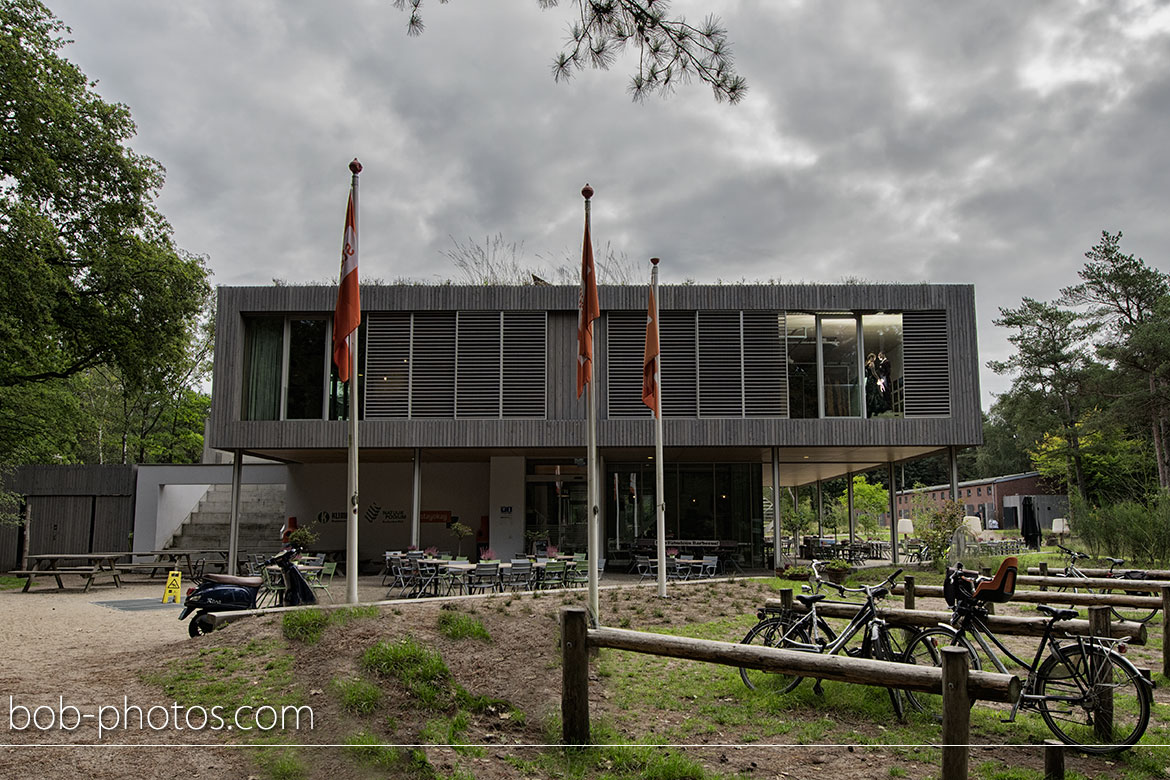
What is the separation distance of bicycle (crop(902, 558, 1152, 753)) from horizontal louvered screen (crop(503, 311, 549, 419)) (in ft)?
43.5

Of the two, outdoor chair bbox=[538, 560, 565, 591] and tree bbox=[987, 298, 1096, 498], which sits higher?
tree bbox=[987, 298, 1096, 498]

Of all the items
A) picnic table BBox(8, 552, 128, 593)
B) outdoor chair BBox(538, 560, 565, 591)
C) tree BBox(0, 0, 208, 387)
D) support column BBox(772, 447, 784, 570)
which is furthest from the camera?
support column BBox(772, 447, 784, 570)

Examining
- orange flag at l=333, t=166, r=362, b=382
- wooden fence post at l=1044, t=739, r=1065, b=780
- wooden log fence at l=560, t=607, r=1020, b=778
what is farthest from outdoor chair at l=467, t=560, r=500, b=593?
wooden fence post at l=1044, t=739, r=1065, b=780

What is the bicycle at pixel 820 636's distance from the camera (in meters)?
6.48

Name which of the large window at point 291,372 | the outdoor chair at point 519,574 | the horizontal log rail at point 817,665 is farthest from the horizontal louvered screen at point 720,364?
the horizontal log rail at point 817,665

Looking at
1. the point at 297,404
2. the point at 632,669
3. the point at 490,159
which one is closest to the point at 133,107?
the point at 297,404

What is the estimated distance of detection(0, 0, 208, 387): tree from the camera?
1633 centimetres

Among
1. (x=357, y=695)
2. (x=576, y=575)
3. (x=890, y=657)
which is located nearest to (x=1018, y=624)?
(x=890, y=657)

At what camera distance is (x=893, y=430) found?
60.5 ft

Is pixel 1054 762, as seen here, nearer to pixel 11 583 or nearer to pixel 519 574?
pixel 519 574

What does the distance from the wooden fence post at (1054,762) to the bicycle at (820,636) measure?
1.25m

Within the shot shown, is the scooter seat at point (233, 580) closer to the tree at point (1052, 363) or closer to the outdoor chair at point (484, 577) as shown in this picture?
the outdoor chair at point (484, 577)

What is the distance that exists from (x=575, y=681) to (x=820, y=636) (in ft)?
8.50

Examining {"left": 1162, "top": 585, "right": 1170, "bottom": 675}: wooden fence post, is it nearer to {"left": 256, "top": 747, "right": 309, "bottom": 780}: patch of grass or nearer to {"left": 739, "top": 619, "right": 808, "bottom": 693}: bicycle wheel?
{"left": 739, "top": 619, "right": 808, "bottom": 693}: bicycle wheel
